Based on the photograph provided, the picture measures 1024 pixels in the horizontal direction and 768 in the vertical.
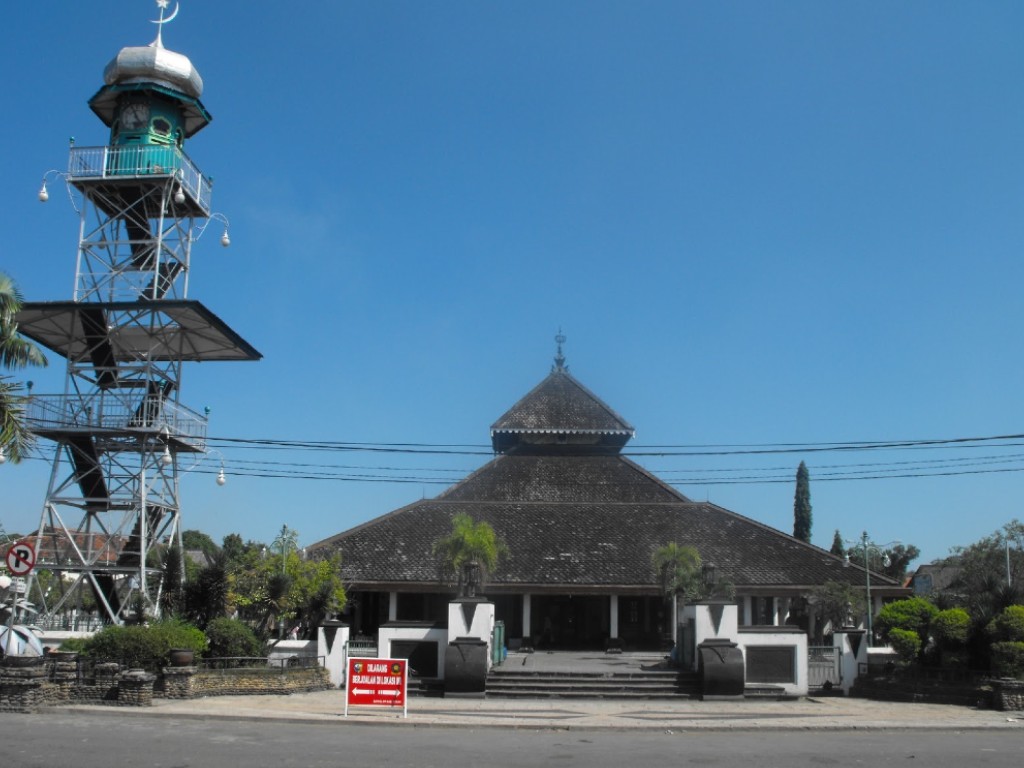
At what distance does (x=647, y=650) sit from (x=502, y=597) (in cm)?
518

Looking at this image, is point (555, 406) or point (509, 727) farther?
point (555, 406)

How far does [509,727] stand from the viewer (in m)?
14.5

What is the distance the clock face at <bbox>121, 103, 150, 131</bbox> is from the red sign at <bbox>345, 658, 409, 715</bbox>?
742 inches

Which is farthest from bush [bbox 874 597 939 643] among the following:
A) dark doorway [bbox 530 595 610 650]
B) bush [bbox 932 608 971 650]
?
dark doorway [bbox 530 595 610 650]

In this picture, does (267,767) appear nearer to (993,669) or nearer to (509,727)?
(509,727)

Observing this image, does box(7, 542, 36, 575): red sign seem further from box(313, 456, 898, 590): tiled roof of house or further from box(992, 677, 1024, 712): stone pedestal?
box(992, 677, 1024, 712): stone pedestal

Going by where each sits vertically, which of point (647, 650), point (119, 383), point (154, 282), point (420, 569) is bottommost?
point (647, 650)

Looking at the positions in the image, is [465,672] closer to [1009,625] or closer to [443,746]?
[443,746]

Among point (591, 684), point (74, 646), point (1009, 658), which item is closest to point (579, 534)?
point (591, 684)

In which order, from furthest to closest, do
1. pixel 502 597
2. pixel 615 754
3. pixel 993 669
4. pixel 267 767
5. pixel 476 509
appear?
pixel 476 509
pixel 502 597
pixel 993 669
pixel 615 754
pixel 267 767

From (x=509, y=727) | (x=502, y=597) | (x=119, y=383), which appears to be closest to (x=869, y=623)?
(x=502, y=597)

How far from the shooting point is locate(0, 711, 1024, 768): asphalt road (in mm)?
10703

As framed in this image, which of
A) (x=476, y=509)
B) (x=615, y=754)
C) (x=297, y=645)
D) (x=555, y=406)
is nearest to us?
(x=615, y=754)

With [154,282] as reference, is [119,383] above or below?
below
